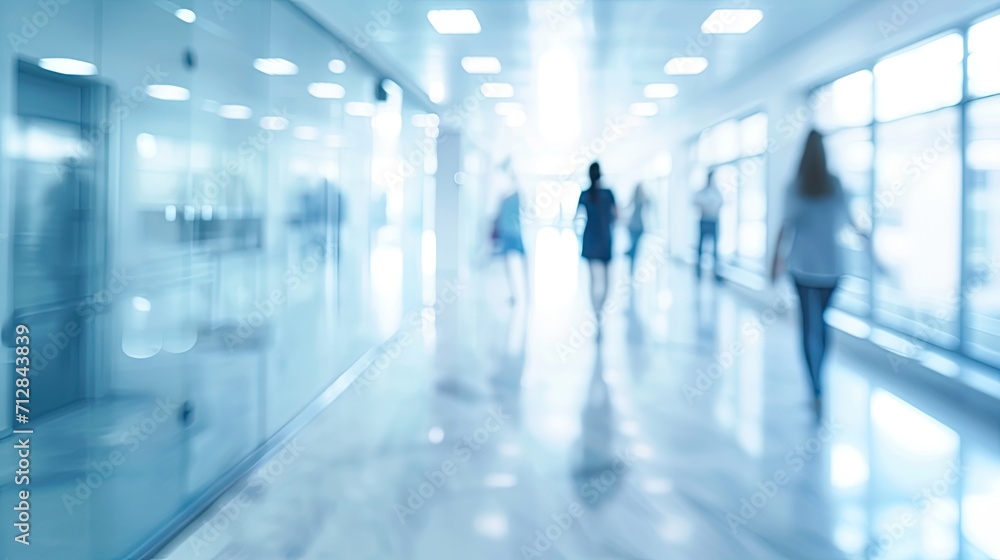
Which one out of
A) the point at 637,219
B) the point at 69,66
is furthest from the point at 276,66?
the point at 637,219

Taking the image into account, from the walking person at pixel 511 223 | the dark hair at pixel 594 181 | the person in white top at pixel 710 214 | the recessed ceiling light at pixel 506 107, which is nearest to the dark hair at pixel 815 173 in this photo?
the dark hair at pixel 594 181

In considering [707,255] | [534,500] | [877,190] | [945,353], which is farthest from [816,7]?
[707,255]

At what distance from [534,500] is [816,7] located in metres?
5.03

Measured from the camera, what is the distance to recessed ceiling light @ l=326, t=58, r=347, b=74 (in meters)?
5.71

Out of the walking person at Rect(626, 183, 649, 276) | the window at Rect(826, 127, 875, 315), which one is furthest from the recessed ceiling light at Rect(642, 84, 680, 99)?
the window at Rect(826, 127, 875, 315)

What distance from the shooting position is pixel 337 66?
5875 mm

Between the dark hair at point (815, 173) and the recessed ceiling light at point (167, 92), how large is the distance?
3.68m

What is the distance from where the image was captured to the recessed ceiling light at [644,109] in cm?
1203

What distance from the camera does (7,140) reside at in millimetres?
2162

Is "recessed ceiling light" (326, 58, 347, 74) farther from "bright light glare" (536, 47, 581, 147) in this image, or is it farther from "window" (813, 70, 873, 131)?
"window" (813, 70, 873, 131)

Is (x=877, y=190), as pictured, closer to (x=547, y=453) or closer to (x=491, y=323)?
A: (x=491, y=323)

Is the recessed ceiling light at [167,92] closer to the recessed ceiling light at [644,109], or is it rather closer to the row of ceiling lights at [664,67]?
the row of ceiling lights at [664,67]

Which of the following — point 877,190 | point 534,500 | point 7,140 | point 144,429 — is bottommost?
point 534,500

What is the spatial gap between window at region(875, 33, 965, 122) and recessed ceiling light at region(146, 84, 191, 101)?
5773 mm
